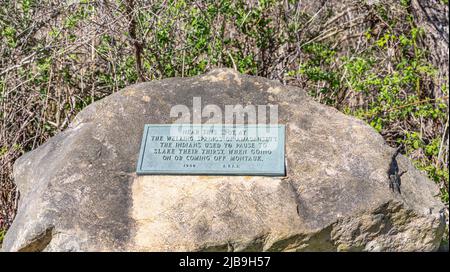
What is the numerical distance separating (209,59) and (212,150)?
1.92 metres

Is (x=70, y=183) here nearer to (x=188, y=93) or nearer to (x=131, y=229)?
(x=131, y=229)

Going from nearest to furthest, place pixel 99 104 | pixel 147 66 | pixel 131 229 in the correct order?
pixel 131 229 → pixel 99 104 → pixel 147 66

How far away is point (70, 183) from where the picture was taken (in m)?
3.32

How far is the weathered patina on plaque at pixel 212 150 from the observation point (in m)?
3.39

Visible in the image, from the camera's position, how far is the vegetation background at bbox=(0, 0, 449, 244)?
5023 mm

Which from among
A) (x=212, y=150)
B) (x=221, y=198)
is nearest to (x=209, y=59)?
(x=212, y=150)

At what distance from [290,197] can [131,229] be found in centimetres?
82

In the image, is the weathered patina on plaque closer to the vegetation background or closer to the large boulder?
the large boulder

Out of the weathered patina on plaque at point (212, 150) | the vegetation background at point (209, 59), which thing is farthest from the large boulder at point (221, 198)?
the vegetation background at point (209, 59)

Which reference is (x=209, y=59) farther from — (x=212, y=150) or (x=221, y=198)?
(x=221, y=198)

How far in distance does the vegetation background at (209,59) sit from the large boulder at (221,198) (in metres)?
1.40

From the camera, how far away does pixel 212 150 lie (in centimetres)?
351

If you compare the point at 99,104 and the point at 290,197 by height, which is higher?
the point at 99,104
